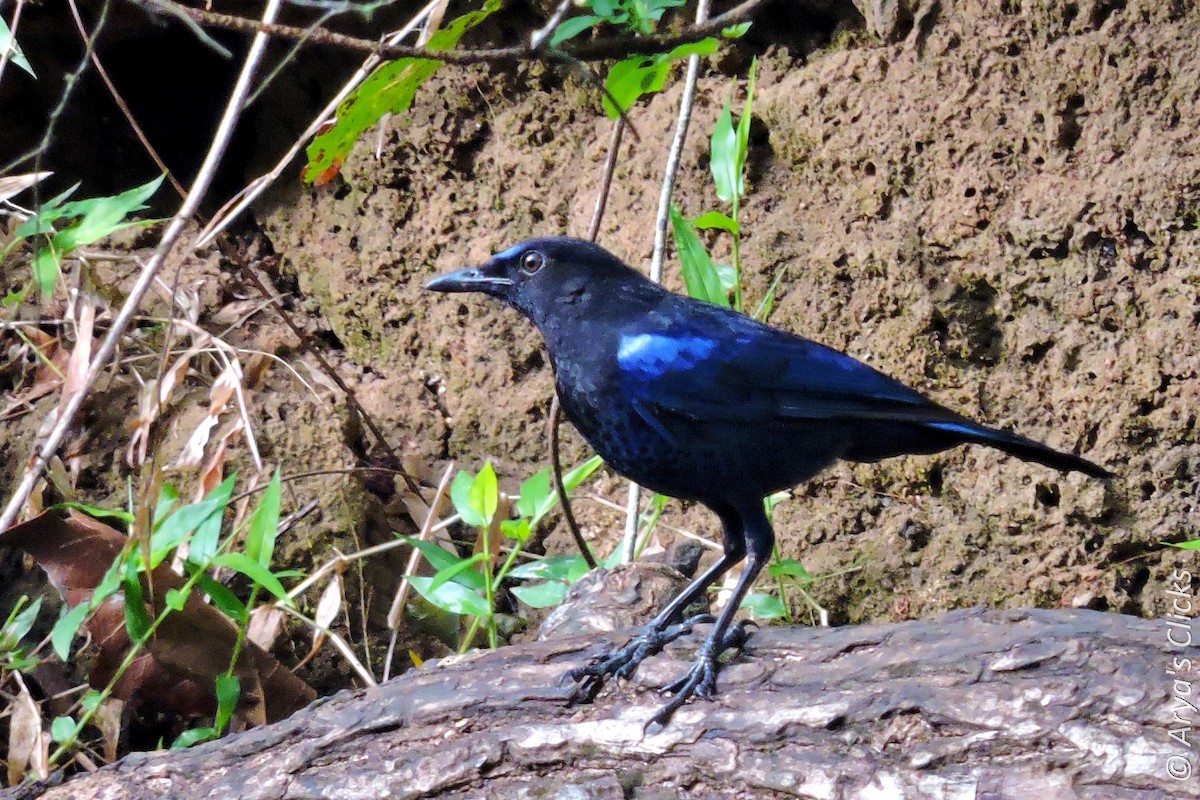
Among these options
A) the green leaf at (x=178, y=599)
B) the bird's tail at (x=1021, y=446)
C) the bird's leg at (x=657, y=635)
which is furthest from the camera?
the green leaf at (x=178, y=599)

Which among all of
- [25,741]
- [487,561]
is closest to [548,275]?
[487,561]

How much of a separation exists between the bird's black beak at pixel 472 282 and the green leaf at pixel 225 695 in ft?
3.99

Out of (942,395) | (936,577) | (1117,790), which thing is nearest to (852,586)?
(936,577)

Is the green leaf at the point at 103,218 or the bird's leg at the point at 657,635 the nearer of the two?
the bird's leg at the point at 657,635

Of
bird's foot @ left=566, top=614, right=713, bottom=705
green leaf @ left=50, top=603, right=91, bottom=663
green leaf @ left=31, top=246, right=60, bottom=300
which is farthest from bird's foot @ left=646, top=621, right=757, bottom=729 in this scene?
green leaf @ left=31, top=246, right=60, bottom=300

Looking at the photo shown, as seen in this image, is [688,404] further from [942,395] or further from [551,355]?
[942,395]

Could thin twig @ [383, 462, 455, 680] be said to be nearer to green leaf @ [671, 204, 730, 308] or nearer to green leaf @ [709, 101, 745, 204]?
green leaf @ [671, 204, 730, 308]

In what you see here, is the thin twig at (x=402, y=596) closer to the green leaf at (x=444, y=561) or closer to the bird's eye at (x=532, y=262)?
the green leaf at (x=444, y=561)

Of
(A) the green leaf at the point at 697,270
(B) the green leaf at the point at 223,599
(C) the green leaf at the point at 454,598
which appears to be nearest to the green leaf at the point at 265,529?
(B) the green leaf at the point at 223,599

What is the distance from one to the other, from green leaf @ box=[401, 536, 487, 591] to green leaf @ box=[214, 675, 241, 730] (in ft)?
1.98

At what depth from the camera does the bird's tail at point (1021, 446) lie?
8.68 ft

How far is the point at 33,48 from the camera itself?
175 inches

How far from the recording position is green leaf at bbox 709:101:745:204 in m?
3.21

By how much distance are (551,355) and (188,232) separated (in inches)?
92.4
